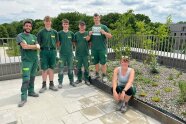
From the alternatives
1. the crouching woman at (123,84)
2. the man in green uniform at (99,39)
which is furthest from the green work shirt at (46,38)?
the crouching woman at (123,84)

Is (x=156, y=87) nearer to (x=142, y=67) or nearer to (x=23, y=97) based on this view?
(x=142, y=67)

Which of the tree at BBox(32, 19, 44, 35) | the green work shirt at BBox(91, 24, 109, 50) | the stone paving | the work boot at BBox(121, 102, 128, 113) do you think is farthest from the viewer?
the tree at BBox(32, 19, 44, 35)

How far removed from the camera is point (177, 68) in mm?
6676

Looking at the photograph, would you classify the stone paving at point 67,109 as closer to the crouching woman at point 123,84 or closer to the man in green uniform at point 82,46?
the crouching woman at point 123,84

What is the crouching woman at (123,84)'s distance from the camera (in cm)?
384

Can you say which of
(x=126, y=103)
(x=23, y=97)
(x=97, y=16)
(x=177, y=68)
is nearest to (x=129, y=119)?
(x=126, y=103)

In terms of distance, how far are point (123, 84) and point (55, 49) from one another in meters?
2.10

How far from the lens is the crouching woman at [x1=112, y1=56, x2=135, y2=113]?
3836 mm

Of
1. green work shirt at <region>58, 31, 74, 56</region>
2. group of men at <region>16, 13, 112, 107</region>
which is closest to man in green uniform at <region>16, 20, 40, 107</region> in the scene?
group of men at <region>16, 13, 112, 107</region>

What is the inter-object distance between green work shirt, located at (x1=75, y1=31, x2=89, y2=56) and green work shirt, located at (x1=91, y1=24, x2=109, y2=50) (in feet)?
0.76

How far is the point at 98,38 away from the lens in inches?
205

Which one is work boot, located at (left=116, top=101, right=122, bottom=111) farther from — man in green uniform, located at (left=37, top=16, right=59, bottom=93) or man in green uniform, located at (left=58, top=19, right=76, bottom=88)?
man in green uniform, located at (left=37, top=16, right=59, bottom=93)

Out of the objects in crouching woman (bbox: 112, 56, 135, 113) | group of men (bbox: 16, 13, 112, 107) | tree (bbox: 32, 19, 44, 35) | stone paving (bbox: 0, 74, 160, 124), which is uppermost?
tree (bbox: 32, 19, 44, 35)

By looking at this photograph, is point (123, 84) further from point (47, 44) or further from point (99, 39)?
point (47, 44)
